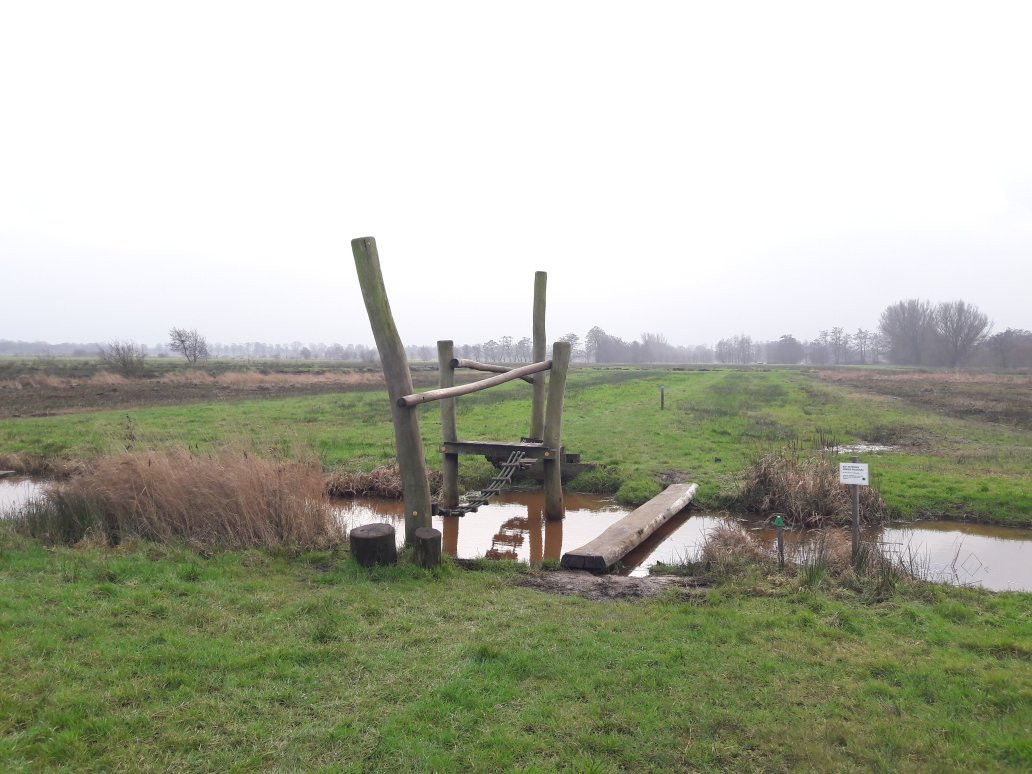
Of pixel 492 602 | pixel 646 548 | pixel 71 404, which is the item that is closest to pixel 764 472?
pixel 646 548

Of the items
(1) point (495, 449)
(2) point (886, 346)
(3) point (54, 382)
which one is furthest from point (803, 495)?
(2) point (886, 346)

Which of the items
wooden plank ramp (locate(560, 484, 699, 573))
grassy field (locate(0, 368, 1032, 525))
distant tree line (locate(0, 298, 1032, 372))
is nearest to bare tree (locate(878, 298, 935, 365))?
distant tree line (locate(0, 298, 1032, 372))

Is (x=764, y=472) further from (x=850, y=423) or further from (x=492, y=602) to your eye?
(x=850, y=423)

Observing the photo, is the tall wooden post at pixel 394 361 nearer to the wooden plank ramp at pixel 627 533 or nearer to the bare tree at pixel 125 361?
the wooden plank ramp at pixel 627 533

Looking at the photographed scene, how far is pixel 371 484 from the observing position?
11.8m

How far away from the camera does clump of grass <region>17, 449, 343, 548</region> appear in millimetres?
7609

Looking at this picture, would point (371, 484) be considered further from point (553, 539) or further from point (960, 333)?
point (960, 333)

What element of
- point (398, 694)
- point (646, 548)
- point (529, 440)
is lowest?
point (646, 548)

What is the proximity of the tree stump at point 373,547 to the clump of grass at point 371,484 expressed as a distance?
187 inches

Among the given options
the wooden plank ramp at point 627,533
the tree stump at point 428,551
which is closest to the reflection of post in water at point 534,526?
the wooden plank ramp at point 627,533

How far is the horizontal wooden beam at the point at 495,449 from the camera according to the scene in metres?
9.73

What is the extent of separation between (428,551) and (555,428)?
11.5ft

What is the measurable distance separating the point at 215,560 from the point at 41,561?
1.62 meters

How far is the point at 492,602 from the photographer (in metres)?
5.85
